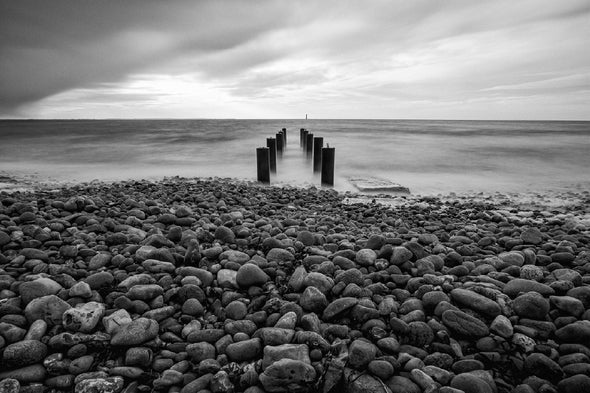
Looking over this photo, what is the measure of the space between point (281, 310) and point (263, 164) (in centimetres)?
646

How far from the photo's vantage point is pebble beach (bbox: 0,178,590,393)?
1814mm

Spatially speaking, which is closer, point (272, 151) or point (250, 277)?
point (250, 277)

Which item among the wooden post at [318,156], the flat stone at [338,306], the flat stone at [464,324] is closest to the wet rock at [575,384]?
the flat stone at [464,324]

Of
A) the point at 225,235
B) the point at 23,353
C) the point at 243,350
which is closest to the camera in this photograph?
the point at 23,353

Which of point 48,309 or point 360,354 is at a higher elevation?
point 48,309

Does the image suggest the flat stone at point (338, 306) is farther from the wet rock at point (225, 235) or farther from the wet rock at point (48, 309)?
the wet rock at point (48, 309)

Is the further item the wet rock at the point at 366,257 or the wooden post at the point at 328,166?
the wooden post at the point at 328,166

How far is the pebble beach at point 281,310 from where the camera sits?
1.81 metres

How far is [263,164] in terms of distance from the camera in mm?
8531

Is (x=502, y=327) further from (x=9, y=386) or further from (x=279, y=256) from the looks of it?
(x=9, y=386)

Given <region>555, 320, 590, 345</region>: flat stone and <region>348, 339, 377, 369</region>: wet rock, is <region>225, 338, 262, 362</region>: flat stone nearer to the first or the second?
<region>348, 339, 377, 369</region>: wet rock

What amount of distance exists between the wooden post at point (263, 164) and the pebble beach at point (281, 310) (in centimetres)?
483

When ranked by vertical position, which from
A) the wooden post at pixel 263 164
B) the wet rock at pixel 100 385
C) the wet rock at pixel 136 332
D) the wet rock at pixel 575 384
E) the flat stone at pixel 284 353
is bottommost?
the wet rock at pixel 100 385

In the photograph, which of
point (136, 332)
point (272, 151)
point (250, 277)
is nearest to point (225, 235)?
point (250, 277)
